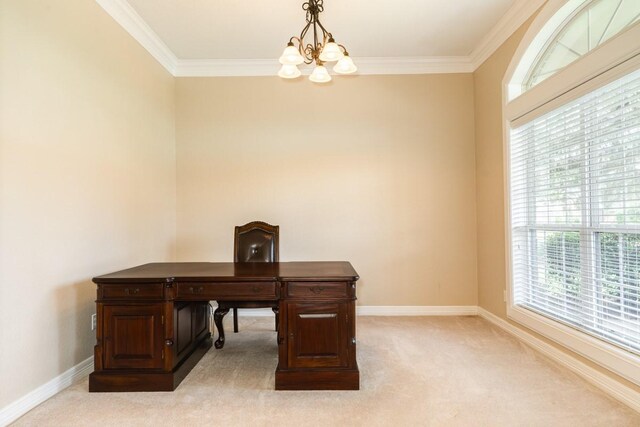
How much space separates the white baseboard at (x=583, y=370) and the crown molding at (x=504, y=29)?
2701 mm

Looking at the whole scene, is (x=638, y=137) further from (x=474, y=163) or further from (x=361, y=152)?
(x=361, y=152)

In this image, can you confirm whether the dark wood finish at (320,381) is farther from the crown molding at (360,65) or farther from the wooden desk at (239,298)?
the crown molding at (360,65)

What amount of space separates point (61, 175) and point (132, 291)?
2.98 ft

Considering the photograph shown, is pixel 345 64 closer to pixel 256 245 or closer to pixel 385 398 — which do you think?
pixel 256 245

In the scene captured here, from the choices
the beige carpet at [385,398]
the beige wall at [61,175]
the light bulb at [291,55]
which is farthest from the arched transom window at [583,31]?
the beige wall at [61,175]

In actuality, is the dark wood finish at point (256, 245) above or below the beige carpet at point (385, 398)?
above

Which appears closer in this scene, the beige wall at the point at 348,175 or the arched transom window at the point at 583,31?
the arched transom window at the point at 583,31

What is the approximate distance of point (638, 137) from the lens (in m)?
1.89

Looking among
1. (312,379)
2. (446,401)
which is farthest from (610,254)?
(312,379)

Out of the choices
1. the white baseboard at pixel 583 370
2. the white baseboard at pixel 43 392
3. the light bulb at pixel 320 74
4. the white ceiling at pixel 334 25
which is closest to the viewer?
the white baseboard at pixel 43 392

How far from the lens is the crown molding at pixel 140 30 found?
272 cm

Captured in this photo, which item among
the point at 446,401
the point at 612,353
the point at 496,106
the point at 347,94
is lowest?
the point at 446,401

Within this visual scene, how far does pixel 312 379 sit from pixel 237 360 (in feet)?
2.59

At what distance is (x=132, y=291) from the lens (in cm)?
211
